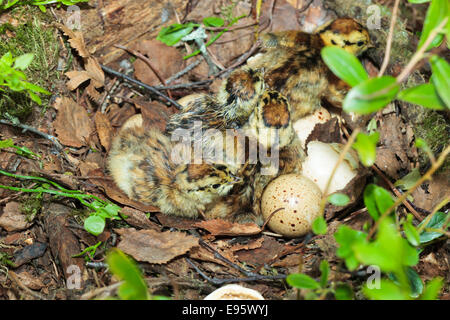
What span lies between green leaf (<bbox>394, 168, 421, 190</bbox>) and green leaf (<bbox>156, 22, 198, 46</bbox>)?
102 inches

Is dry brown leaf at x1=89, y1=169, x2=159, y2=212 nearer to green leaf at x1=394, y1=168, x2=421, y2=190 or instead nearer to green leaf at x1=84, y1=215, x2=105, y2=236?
green leaf at x1=84, y1=215, x2=105, y2=236

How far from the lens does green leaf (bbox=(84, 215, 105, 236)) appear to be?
310 centimetres

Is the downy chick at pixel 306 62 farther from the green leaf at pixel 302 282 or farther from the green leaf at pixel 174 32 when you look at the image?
the green leaf at pixel 302 282

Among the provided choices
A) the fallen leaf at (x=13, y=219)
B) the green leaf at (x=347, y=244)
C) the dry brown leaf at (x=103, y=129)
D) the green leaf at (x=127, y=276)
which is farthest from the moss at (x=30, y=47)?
the green leaf at (x=347, y=244)

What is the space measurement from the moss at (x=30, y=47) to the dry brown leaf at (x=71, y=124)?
0.17m

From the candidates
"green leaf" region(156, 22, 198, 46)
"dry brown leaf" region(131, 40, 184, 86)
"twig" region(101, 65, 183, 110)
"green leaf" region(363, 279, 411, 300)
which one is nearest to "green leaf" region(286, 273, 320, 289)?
"green leaf" region(363, 279, 411, 300)

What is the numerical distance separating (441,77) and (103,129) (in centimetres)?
289

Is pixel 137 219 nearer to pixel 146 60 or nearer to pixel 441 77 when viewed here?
pixel 146 60

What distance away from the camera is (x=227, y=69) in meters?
4.51

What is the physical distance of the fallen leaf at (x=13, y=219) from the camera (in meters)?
3.29
